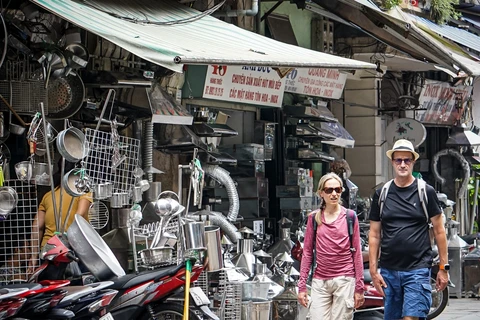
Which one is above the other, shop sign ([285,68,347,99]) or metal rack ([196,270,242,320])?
shop sign ([285,68,347,99])

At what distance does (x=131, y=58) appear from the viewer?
438 inches

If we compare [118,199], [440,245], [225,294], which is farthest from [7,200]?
[440,245]

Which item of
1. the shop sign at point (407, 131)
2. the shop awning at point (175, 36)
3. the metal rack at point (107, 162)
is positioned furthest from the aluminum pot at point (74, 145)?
the shop sign at point (407, 131)

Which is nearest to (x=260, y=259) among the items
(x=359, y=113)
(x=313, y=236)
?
(x=313, y=236)

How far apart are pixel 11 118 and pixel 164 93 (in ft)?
6.77

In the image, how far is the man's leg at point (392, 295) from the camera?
320 inches

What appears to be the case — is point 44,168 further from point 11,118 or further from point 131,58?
point 131,58

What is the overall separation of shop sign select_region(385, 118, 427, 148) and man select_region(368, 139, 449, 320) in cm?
1063

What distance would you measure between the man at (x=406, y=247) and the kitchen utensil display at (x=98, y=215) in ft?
8.96

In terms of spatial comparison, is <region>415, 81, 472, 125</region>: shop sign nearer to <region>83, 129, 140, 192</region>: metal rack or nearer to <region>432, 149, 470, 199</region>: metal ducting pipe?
<region>432, 149, 470, 199</region>: metal ducting pipe

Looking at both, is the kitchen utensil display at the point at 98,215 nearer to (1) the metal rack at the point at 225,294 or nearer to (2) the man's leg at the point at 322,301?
(1) the metal rack at the point at 225,294

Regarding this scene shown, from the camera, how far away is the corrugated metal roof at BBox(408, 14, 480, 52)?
1683 cm

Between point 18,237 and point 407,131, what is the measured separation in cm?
1137

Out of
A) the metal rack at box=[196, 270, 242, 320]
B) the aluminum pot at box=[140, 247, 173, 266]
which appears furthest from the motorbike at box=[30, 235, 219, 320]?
the metal rack at box=[196, 270, 242, 320]
